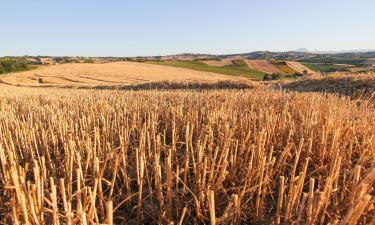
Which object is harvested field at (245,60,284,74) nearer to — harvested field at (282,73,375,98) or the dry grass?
harvested field at (282,73,375,98)

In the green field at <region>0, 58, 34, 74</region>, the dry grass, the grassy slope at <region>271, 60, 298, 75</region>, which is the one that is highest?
the dry grass

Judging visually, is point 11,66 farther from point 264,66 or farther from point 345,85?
point 345,85

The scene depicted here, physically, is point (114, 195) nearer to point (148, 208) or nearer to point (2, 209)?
point (148, 208)

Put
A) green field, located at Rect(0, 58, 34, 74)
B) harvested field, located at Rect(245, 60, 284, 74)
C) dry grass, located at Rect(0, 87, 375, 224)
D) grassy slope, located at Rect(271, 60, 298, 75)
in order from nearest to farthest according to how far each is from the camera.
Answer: dry grass, located at Rect(0, 87, 375, 224), green field, located at Rect(0, 58, 34, 74), grassy slope, located at Rect(271, 60, 298, 75), harvested field, located at Rect(245, 60, 284, 74)

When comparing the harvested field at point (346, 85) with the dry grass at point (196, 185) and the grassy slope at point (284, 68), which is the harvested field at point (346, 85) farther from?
the grassy slope at point (284, 68)

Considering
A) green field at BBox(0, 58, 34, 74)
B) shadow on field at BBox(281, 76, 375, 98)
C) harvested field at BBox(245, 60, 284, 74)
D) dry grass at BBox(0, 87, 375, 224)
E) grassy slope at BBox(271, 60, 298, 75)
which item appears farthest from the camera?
harvested field at BBox(245, 60, 284, 74)

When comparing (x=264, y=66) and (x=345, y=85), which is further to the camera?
(x=264, y=66)

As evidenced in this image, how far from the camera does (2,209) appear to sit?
216 cm

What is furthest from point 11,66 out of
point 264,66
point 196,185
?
point 196,185

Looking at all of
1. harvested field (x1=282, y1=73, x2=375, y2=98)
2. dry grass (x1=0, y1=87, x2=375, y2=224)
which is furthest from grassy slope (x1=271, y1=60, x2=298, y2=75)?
dry grass (x1=0, y1=87, x2=375, y2=224)

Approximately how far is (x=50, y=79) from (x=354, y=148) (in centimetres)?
3387

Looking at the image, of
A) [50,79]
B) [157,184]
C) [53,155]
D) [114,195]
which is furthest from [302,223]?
[50,79]

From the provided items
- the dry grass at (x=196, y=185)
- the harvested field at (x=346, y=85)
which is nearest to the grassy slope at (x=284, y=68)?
the harvested field at (x=346, y=85)

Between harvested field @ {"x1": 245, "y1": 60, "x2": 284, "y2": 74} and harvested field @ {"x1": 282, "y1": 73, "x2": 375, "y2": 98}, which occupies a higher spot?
harvested field @ {"x1": 282, "y1": 73, "x2": 375, "y2": 98}
